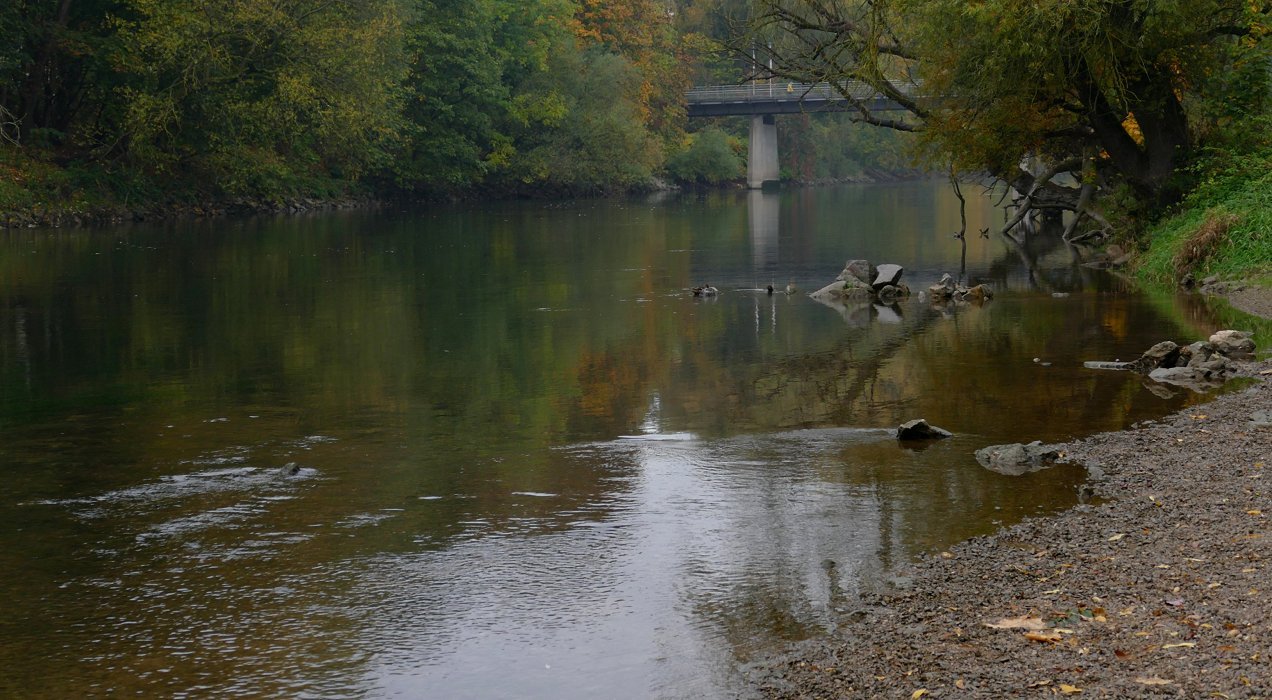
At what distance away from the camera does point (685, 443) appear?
1462 cm

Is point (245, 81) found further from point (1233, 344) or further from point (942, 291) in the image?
point (1233, 344)

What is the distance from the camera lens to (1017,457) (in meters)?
13.1

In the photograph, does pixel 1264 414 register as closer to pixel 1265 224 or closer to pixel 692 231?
pixel 1265 224

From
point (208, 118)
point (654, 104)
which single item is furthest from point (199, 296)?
point (654, 104)

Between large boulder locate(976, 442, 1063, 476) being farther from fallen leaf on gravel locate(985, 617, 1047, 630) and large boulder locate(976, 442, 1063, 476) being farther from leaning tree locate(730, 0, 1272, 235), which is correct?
leaning tree locate(730, 0, 1272, 235)

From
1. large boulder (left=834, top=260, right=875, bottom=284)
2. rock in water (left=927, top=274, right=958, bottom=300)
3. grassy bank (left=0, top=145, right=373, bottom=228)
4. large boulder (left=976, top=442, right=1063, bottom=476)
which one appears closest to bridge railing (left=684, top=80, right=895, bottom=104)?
grassy bank (left=0, top=145, right=373, bottom=228)

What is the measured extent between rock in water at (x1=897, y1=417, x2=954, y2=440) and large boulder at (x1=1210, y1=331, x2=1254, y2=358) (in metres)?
6.25

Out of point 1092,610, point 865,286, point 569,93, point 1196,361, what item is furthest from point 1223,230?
point 569,93

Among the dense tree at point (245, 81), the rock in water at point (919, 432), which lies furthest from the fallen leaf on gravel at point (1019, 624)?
the dense tree at point (245, 81)

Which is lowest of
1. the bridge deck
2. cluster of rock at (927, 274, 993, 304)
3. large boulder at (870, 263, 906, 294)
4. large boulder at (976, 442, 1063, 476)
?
large boulder at (976, 442, 1063, 476)

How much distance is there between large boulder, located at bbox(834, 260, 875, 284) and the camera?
29.7 m

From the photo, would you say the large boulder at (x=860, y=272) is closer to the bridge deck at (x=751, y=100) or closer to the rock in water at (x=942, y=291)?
the rock in water at (x=942, y=291)

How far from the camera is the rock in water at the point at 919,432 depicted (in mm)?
14461

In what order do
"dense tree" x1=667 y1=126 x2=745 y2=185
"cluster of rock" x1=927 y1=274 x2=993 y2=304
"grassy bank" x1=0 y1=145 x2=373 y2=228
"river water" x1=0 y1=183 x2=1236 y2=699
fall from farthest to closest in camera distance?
"dense tree" x1=667 y1=126 x2=745 y2=185 → "grassy bank" x1=0 y1=145 x2=373 y2=228 → "cluster of rock" x1=927 y1=274 x2=993 y2=304 → "river water" x1=0 y1=183 x2=1236 y2=699
